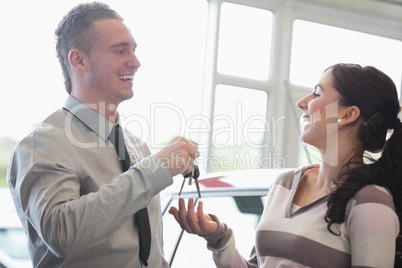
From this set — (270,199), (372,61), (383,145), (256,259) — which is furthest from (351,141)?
(372,61)

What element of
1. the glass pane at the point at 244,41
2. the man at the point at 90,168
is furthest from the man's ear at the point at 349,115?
the glass pane at the point at 244,41

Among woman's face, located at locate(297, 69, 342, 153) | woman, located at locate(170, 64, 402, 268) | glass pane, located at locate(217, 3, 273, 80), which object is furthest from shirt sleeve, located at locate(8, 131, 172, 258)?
glass pane, located at locate(217, 3, 273, 80)

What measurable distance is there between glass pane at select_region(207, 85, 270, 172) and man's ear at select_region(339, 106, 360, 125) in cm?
334

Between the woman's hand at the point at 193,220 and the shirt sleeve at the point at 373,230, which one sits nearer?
the shirt sleeve at the point at 373,230

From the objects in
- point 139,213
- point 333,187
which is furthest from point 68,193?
point 333,187

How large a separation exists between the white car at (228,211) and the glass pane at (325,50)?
3384 millimetres

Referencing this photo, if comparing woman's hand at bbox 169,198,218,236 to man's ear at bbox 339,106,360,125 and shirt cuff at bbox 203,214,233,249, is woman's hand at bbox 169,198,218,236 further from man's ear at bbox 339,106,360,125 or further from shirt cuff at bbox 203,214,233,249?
man's ear at bbox 339,106,360,125

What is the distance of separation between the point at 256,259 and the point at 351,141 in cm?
46

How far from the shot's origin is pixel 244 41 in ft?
17.0

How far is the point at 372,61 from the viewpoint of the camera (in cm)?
577

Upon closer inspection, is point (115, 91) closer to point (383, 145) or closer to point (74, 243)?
point (74, 243)

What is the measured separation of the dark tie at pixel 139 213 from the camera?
1.46 metres

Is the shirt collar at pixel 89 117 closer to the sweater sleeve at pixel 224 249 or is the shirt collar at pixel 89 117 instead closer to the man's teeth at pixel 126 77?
the man's teeth at pixel 126 77

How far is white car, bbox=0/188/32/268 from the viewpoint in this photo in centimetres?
220
